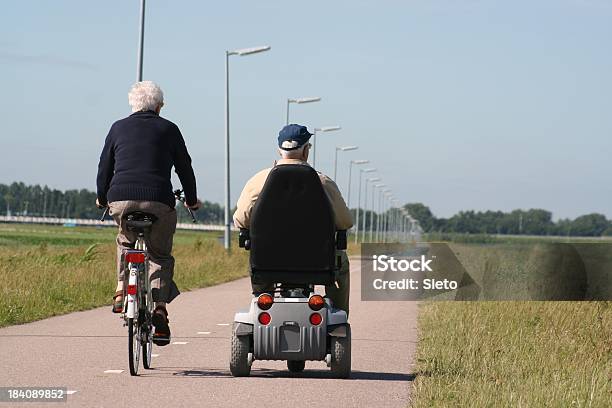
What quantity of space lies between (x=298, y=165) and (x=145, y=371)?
6.49 ft

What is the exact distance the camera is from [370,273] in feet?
120

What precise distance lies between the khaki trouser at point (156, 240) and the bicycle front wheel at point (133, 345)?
12.1 inches

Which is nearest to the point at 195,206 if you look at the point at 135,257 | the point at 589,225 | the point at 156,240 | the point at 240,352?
the point at 156,240

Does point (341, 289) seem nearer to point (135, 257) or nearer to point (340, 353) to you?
point (340, 353)

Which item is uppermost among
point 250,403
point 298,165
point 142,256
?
point 298,165

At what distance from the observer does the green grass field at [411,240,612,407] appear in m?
8.90

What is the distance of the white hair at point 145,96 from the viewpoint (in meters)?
10.1

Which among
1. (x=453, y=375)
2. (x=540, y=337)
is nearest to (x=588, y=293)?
(x=540, y=337)

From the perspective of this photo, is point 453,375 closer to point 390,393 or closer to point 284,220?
point 390,393

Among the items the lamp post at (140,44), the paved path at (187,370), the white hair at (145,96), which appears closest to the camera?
the paved path at (187,370)

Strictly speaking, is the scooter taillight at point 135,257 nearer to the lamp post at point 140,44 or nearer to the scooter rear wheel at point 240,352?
the scooter rear wheel at point 240,352

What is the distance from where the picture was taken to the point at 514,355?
39.7ft

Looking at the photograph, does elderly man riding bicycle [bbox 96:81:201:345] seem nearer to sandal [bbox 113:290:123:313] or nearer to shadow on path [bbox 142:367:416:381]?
sandal [bbox 113:290:123:313]

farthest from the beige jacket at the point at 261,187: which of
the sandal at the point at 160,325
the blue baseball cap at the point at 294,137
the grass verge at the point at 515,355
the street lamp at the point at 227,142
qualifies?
the street lamp at the point at 227,142
